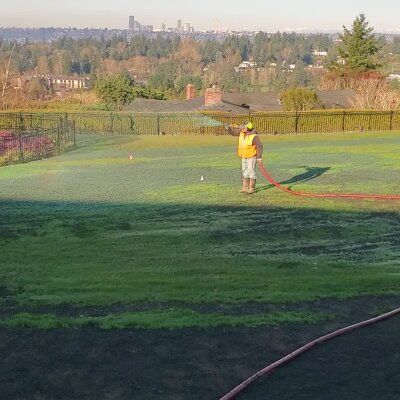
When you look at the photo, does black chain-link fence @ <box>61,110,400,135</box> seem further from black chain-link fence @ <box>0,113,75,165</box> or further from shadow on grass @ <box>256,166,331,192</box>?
shadow on grass @ <box>256,166,331,192</box>

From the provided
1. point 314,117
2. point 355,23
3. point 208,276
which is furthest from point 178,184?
point 355,23

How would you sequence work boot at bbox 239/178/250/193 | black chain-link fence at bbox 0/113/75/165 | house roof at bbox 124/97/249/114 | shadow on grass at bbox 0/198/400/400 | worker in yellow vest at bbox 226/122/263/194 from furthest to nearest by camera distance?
house roof at bbox 124/97/249/114
black chain-link fence at bbox 0/113/75/165
work boot at bbox 239/178/250/193
worker in yellow vest at bbox 226/122/263/194
shadow on grass at bbox 0/198/400/400


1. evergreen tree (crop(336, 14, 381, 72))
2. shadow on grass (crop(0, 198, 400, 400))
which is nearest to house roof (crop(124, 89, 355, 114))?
evergreen tree (crop(336, 14, 381, 72))

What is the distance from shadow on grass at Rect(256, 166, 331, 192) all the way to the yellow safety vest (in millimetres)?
1755

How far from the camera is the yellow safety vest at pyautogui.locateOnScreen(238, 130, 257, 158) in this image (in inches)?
686

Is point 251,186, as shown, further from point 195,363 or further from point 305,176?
point 195,363

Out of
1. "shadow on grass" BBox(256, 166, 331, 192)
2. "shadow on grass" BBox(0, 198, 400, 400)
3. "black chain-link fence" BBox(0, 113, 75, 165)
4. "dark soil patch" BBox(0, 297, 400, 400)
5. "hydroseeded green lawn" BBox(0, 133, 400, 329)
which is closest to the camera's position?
"dark soil patch" BBox(0, 297, 400, 400)

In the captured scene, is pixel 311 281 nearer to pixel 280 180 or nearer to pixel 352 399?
pixel 352 399

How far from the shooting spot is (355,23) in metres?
78.4

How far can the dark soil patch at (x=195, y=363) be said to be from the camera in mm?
6469

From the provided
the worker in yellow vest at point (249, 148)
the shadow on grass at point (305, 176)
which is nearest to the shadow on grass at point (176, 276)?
the worker in yellow vest at point (249, 148)

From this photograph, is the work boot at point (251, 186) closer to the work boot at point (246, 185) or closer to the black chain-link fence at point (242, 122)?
the work boot at point (246, 185)

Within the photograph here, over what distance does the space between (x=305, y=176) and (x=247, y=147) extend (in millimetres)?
5002

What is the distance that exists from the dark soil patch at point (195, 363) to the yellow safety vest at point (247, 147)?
9.41 metres
